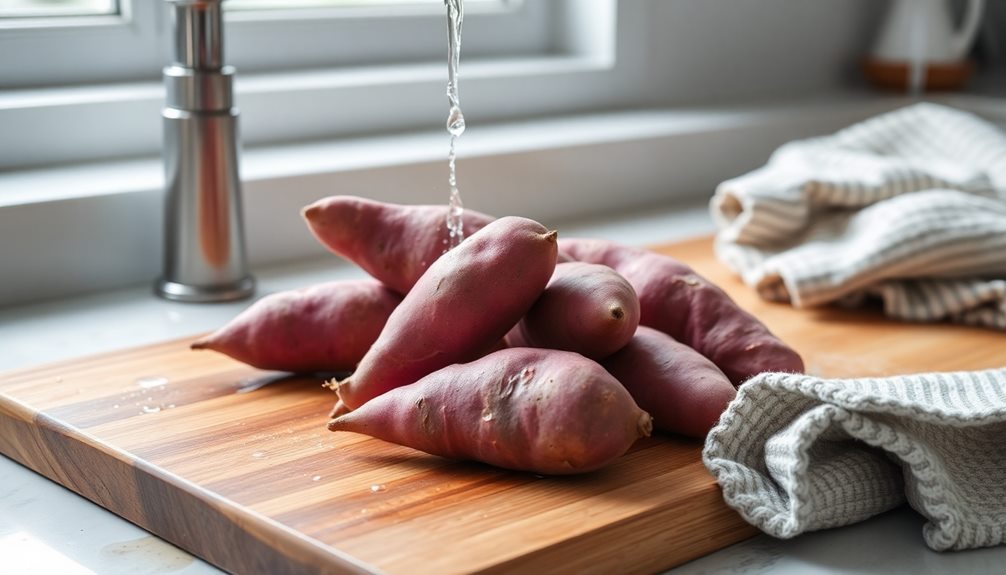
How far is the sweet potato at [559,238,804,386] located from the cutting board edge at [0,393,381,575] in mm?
363

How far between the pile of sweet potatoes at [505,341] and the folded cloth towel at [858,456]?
40 millimetres

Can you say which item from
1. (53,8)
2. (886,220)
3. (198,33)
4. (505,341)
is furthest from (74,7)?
(886,220)

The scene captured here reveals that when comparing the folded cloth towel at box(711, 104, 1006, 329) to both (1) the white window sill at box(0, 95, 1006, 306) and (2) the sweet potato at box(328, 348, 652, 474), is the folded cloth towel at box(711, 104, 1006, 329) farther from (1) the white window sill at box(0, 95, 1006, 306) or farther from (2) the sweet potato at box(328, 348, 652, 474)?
(2) the sweet potato at box(328, 348, 652, 474)

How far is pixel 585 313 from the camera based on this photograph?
783mm

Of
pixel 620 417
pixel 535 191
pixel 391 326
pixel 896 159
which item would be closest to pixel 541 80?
pixel 535 191

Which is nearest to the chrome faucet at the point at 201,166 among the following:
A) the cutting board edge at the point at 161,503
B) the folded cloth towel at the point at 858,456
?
the cutting board edge at the point at 161,503

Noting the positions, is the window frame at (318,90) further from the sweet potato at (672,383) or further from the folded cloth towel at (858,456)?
the folded cloth towel at (858,456)

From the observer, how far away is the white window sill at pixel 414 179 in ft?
3.73

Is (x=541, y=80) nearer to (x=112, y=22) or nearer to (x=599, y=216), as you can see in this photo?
(x=599, y=216)

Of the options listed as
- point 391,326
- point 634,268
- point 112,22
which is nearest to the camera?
point 391,326

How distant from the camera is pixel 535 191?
1.49 m

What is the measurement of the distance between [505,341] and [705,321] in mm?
154

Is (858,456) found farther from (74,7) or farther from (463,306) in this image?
(74,7)

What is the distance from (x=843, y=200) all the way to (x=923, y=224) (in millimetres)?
120
